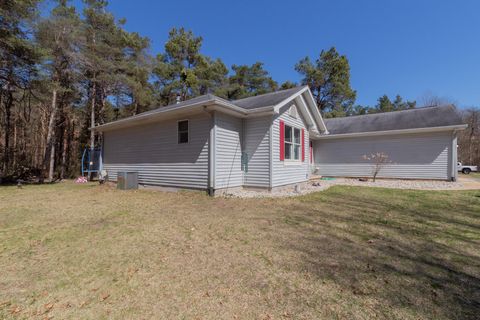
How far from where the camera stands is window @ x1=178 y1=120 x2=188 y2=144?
27.6ft

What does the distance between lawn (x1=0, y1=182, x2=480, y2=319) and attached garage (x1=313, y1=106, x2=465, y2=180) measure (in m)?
7.84

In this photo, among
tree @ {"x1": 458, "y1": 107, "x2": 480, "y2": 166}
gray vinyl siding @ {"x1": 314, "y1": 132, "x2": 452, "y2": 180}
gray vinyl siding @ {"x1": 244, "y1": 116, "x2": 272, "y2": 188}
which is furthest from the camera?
tree @ {"x1": 458, "y1": 107, "x2": 480, "y2": 166}

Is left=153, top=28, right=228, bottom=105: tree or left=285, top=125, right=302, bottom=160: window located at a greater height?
left=153, top=28, right=228, bottom=105: tree

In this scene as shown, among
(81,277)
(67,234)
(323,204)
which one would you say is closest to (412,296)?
(81,277)

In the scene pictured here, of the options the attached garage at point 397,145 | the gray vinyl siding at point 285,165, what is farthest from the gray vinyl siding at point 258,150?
the attached garage at point 397,145

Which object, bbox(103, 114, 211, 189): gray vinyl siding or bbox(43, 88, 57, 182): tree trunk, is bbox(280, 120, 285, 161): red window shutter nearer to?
bbox(103, 114, 211, 189): gray vinyl siding

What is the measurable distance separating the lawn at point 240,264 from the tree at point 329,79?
22.2 meters

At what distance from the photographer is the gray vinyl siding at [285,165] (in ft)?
27.2

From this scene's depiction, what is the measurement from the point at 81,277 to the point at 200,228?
201cm

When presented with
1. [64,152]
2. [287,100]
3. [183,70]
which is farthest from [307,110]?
[64,152]

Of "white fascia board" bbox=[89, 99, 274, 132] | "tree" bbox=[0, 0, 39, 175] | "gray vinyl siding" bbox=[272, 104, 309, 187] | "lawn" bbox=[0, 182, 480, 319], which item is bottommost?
"lawn" bbox=[0, 182, 480, 319]

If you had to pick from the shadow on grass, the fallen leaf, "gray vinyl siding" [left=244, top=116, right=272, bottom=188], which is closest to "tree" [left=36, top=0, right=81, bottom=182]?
"gray vinyl siding" [left=244, top=116, right=272, bottom=188]

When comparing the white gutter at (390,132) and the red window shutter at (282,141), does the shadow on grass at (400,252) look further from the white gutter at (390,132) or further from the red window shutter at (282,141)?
the white gutter at (390,132)

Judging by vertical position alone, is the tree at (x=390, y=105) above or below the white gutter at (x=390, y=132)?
above
